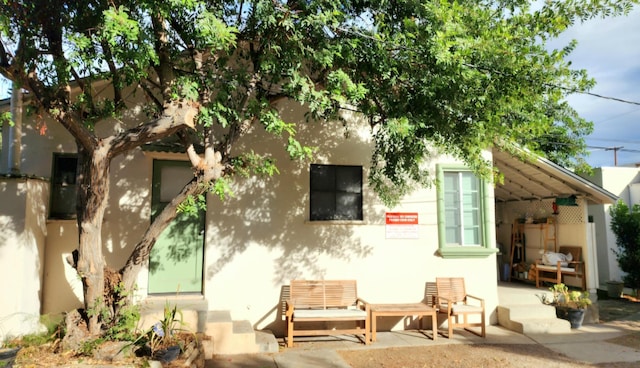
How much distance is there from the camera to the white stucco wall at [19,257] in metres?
5.64

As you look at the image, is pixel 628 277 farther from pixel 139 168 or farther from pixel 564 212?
pixel 139 168

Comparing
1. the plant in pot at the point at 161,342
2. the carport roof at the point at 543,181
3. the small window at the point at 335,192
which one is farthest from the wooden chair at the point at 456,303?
the plant in pot at the point at 161,342

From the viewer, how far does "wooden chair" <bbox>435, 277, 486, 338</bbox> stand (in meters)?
7.30

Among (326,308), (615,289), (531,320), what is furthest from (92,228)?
(615,289)

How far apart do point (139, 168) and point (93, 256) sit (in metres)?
1.97

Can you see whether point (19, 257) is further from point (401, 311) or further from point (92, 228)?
point (401, 311)

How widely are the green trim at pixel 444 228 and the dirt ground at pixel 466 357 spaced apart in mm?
1727

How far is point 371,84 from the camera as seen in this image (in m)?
6.01

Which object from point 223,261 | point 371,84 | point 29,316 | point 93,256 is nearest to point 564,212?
point 371,84

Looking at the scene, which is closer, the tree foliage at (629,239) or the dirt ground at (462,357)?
the dirt ground at (462,357)

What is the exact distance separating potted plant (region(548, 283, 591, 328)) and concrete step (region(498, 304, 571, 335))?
0.26 metres

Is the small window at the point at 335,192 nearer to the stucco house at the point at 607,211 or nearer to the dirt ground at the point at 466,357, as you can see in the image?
the dirt ground at the point at 466,357

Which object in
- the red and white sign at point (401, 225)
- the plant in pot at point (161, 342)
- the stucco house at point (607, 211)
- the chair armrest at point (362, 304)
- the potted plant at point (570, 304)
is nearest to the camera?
the plant in pot at point (161, 342)

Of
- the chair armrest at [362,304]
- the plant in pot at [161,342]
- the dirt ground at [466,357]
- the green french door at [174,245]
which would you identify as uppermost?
the green french door at [174,245]
